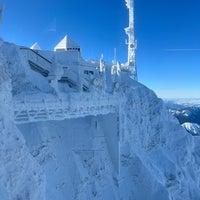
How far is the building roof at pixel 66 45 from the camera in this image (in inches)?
1934

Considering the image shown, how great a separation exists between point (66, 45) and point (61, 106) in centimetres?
2186

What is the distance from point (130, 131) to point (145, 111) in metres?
6.87

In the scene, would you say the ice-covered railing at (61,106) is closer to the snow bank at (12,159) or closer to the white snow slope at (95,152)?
the white snow slope at (95,152)

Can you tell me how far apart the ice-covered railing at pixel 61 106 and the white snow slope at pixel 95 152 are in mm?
1591

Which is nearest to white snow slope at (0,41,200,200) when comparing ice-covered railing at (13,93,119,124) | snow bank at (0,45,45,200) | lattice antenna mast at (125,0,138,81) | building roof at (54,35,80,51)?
snow bank at (0,45,45,200)

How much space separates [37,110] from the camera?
26.0 meters

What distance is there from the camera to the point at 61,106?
2897 cm

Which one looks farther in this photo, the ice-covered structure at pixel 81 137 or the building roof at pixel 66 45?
the building roof at pixel 66 45

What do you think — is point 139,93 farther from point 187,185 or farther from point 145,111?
point 187,185

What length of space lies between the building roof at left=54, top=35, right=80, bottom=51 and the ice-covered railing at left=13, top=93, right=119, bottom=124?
14.7 m

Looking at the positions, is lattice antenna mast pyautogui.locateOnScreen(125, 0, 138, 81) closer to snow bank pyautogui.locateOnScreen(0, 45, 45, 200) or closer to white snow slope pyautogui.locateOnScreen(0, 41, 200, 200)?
white snow slope pyautogui.locateOnScreen(0, 41, 200, 200)

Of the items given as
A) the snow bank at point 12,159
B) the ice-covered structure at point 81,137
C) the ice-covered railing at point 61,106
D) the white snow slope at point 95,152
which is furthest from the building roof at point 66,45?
the snow bank at point 12,159

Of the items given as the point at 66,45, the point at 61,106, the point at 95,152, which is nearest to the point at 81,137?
the point at 95,152

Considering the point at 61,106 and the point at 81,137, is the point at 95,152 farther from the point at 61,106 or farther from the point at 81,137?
the point at 61,106
